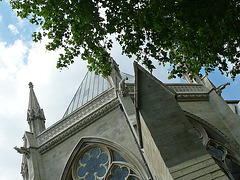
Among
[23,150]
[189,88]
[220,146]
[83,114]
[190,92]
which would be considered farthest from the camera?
[189,88]

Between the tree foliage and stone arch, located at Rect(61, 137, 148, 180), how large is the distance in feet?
11.7

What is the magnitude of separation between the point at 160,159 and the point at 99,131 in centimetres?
604

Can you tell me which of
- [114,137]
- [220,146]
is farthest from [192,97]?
[114,137]

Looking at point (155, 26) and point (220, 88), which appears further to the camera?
point (220, 88)

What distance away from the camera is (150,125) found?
195 inches

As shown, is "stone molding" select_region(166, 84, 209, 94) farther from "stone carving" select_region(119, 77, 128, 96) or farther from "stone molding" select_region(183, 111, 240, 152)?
"stone carving" select_region(119, 77, 128, 96)

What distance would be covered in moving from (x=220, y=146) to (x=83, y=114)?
16.4 ft

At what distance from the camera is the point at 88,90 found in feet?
50.3

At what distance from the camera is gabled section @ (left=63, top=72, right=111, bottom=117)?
1442cm

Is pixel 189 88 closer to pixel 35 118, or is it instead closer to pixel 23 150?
pixel 35 118

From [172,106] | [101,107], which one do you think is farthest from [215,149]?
[172,106]

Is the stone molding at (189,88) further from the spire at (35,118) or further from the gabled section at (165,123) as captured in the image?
the gabled section at (165,123)

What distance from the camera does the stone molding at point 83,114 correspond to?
10.8 meters

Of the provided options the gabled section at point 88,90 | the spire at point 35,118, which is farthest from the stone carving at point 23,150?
the gabled section at point 88,90
